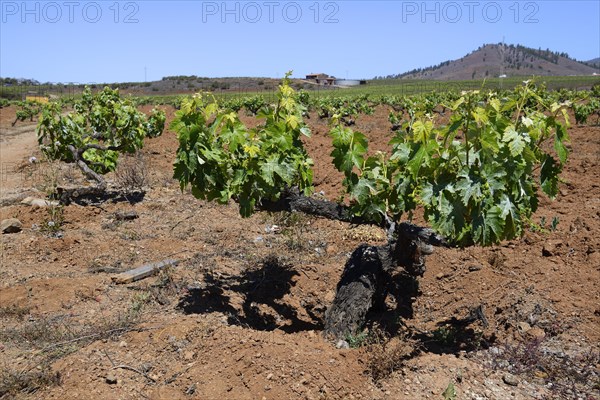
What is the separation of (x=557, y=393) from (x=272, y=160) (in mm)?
2846

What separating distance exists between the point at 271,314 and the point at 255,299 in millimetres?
302

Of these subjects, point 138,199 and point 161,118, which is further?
point 161,118

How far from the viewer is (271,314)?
488cm

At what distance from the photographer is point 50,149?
31.0 ft

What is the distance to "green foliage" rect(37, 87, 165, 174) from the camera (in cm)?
924

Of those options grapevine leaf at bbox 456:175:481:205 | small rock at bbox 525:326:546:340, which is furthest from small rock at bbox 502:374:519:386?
grapevine leaf at bbox 456:175:481:205

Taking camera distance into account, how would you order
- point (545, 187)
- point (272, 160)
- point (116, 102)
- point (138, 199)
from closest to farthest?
point (545, 187), point (272, 160), point (138, 199), point (116, 102)

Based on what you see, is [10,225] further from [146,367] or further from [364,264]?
[364,264]

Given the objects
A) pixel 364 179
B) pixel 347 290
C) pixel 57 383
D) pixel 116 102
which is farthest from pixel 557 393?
pixel 116 102

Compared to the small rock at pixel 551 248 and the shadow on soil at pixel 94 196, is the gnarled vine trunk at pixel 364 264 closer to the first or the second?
the small rock at pixel 551 248

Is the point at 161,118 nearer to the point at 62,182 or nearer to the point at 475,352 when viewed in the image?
the point at 62,182

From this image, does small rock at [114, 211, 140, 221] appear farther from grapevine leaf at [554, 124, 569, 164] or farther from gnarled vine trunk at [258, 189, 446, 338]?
grapevine leaf at [554, 124, 569, 164]

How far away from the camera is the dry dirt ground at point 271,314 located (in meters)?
3.47

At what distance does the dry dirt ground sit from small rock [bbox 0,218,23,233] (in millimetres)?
140
